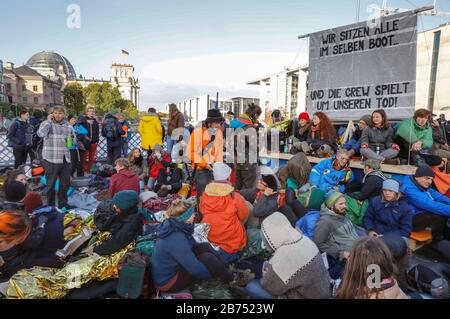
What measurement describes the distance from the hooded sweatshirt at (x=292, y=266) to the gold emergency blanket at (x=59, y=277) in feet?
5.52

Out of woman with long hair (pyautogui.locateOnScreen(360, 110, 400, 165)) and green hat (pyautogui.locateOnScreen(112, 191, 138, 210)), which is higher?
woman with long hair (pyautogui.locateOnScreen(360, 110, 400, 165))

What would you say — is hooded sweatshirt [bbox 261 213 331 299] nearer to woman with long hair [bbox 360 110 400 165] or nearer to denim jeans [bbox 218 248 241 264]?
denim jeans [bbox 218 248 241 264]

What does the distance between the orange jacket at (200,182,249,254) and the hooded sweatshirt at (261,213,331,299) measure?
1212 mm

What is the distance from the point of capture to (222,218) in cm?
383

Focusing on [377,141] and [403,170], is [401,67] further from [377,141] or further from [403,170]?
[403,170]

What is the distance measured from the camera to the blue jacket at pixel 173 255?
3119 millimetres

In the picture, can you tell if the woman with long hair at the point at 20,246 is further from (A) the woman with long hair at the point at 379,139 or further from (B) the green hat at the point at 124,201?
(A) the woman with long hair at the point at 379,139

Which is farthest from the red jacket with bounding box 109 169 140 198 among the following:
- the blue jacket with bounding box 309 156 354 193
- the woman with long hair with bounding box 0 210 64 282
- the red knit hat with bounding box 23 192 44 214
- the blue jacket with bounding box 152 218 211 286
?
the blue jacket with bounding box 309 156 354 193

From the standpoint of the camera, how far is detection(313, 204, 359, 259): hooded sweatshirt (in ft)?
11.9

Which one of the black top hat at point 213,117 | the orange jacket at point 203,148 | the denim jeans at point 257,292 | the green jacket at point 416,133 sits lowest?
the denim jeans at point 257,292

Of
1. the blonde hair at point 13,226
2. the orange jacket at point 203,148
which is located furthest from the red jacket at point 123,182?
the blonde hair at point 13,226

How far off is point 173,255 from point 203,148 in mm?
2328

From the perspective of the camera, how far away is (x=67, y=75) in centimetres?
13275

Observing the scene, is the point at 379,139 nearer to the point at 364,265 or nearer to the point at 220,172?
the point at 220,172
